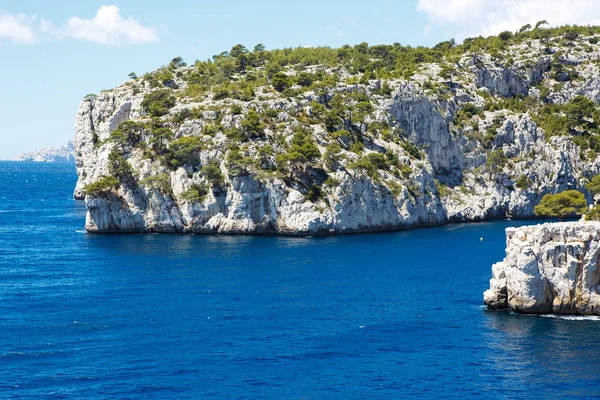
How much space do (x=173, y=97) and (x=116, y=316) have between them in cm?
8131

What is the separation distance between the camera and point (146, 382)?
52969 millimetres

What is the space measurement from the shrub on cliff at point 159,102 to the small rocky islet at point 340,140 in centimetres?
29

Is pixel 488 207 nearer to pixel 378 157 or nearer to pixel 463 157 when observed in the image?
pixel 463 157

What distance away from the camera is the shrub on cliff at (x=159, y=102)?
139m

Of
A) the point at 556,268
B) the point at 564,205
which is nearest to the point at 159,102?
the point at 564,205

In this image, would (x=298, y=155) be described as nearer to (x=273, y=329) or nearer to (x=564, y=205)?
(x=564, y=205)

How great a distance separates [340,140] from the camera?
13650cm

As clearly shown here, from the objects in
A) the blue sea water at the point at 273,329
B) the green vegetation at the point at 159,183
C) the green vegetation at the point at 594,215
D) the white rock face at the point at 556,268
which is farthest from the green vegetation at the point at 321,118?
the white rock face at the point at 556,268

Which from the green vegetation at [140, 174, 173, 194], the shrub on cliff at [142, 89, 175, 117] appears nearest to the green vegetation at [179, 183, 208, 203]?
the green vegetation at [140, 174, 173, 194]

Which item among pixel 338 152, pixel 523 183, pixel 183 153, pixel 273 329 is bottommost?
pixel 273 329

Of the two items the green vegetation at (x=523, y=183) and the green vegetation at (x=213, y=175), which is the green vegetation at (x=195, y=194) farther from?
the green vegetation at (x=523, y=183)

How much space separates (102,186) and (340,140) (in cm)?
4574

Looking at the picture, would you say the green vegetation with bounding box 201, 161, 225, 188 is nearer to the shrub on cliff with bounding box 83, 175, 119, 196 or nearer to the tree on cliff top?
the shrub on cliff with bounding box 83, 175, 119, 196

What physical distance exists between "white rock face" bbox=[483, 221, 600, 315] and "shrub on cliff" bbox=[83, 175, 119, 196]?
73.9m
